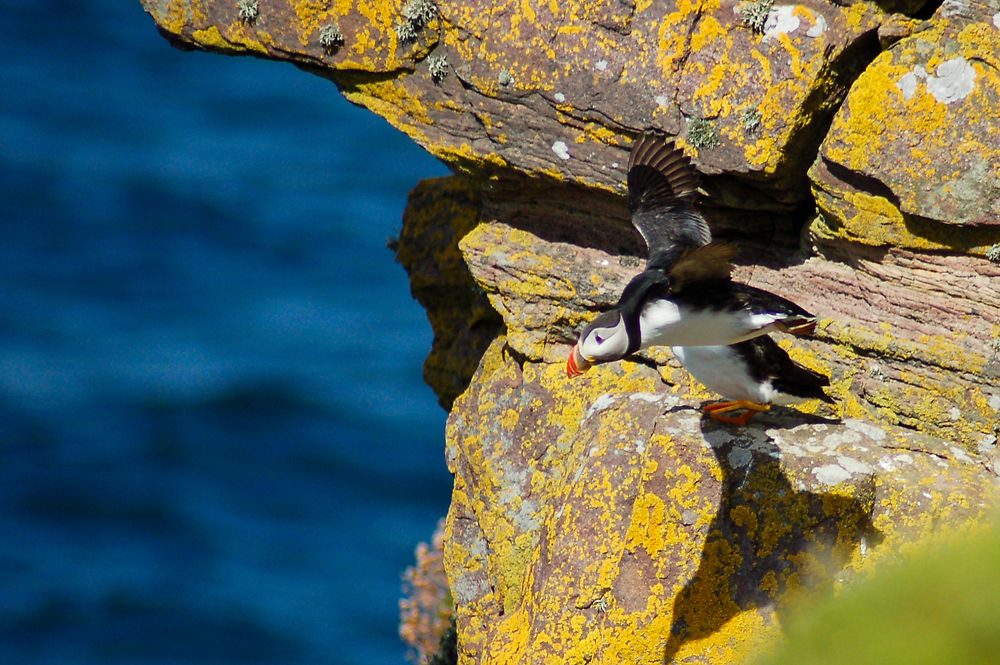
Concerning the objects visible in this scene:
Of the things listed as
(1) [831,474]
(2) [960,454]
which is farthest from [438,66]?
(2) [960,454]

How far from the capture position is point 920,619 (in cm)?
120

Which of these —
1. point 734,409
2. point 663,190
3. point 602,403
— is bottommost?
point 734,409

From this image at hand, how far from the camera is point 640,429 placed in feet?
16.7

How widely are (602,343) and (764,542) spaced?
3.59 feet

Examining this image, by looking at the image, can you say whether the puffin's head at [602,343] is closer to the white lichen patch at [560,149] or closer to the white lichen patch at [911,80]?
the white lichen patch at [560,149]

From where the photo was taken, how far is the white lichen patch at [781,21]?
5.24 meters

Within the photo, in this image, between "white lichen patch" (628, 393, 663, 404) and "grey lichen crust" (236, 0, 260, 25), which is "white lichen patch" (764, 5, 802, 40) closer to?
"white lichen patch" (628, 393, 663, 404)

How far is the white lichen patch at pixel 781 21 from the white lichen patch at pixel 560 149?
112 centimetres

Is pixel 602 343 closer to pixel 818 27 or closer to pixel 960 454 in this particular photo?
pixel 960 454

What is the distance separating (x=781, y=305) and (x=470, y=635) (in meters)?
2.74

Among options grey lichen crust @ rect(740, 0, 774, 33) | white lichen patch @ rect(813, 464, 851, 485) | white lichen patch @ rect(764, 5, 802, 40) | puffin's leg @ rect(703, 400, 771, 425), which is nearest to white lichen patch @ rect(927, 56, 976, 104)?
white lichen patch @ rect(764, 5, 802, 40)

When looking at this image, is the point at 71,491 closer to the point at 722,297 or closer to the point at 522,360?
the point at 522,360

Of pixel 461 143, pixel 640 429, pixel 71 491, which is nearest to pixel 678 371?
pixel 640 429

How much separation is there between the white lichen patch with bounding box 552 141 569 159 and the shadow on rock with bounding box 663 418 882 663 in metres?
1.90
